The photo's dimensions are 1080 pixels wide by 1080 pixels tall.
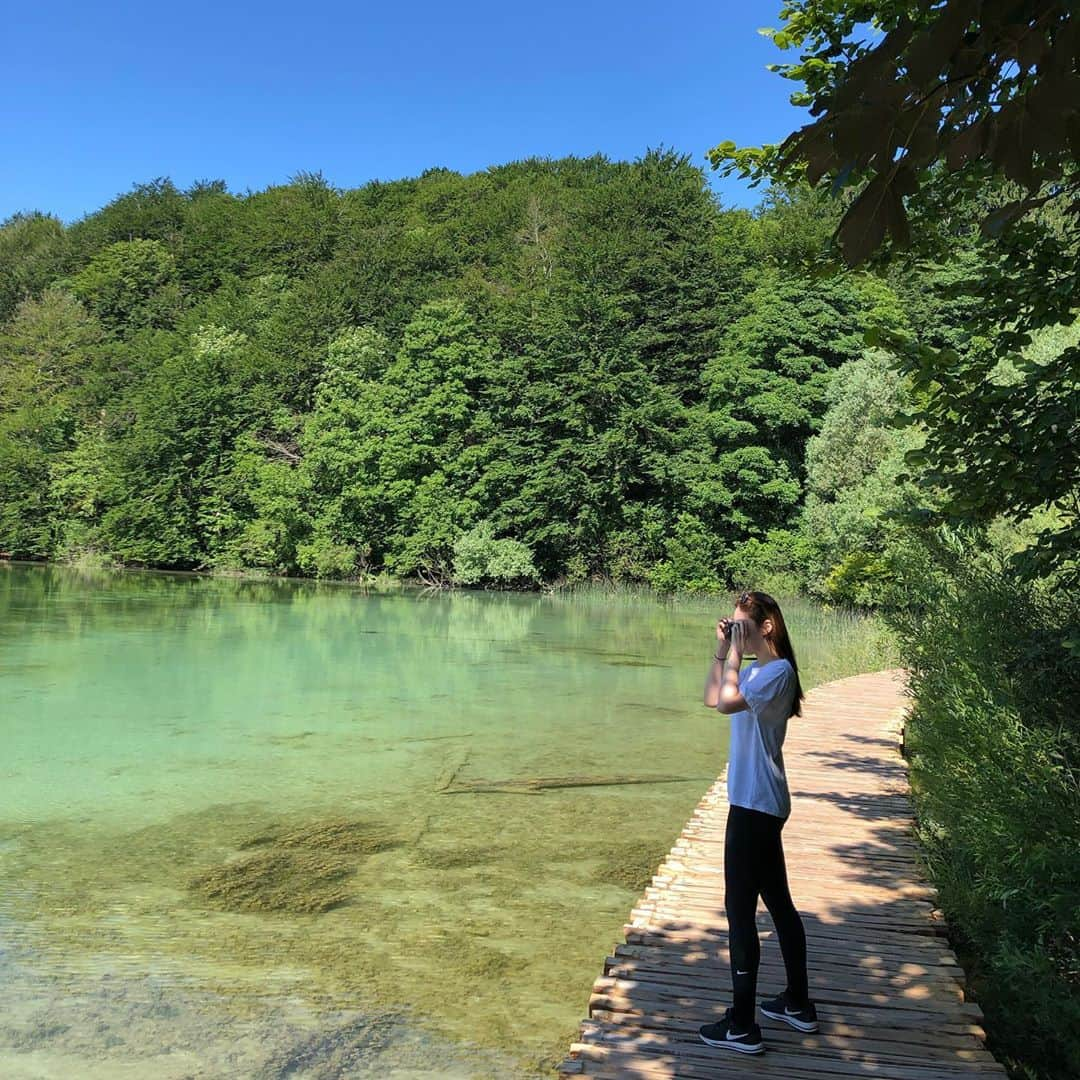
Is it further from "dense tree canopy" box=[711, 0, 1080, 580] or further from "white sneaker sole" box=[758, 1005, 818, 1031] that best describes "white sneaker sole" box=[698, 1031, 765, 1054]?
"dense tree canopy" box=[711, 0, 1080, 580]

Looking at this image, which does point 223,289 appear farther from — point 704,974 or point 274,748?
point 704,974

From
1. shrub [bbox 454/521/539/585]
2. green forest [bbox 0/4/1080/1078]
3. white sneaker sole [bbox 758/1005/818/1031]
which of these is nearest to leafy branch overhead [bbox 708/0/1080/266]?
white sneaker sole [bbox 758/1005/818/1031]

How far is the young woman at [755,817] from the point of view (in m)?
3.31

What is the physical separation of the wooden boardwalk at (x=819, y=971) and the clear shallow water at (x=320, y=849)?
682mm

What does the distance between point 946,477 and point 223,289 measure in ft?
168

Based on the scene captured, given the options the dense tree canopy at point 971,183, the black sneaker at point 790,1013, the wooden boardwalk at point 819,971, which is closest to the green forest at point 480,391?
the wooden boardwalk at point 819,971

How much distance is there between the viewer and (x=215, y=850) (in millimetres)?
6965

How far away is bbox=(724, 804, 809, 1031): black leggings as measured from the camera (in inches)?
130

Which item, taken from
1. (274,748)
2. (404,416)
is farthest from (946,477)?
(404,416)

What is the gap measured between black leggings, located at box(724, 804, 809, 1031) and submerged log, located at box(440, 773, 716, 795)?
5.42m

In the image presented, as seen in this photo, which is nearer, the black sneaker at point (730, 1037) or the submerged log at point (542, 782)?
the black sneaker at point (730, 1037)

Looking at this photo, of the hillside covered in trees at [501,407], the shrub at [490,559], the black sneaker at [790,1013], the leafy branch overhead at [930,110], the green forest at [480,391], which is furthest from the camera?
the shrub at [490,559]

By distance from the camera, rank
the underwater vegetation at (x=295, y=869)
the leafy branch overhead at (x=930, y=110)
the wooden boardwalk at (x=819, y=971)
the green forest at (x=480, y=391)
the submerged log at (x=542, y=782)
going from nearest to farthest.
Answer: the leafy branch overhead at (x=930, y=110)
the wooden boardwalk at (x=819, y=971)
the underwater vegetation at (x=295, y=869)
the submerged log at (x=542, y=782)
the green forest at (x=480, y=391)

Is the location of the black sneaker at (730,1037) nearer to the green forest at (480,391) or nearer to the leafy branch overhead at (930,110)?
the leafy branch overhead at (930,110)
